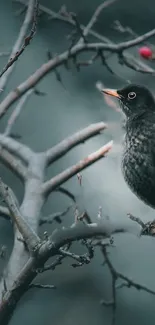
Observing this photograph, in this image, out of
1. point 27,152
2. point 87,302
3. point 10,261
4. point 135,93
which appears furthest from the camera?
point 87,302

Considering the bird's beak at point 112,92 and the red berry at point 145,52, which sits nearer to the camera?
the bird's beak at point 112,92

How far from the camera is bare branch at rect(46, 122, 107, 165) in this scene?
5.82 m

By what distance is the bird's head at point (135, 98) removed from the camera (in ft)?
17.5

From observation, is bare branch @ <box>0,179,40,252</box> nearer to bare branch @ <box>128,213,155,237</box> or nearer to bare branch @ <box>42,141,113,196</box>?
bare branch @ <box>128,213,155,237</box>

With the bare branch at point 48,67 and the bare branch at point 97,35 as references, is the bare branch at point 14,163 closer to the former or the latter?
the bare branch at point 48,67

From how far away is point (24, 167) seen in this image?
5617 mm

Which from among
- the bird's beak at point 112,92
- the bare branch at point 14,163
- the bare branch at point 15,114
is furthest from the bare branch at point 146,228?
the bare branch at point 15,114

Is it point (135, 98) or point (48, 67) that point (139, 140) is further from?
point (48, 67)

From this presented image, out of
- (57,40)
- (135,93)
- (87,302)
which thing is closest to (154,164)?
(135,93)

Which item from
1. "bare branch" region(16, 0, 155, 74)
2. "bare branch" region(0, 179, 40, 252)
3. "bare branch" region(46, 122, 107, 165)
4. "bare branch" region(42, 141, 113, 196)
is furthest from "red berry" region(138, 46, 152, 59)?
"bare branch" region(0, 179, 40, 252)

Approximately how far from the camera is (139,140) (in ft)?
16.9

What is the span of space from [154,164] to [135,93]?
627mm

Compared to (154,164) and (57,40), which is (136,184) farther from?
(57,40)

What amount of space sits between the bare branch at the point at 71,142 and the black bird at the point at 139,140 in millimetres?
531
